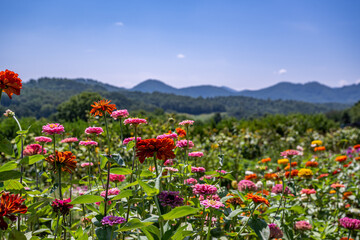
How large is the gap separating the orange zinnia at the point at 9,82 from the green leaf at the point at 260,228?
1337 mm

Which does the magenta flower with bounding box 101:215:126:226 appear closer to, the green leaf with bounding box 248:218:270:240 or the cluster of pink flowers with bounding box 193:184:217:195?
the cluster of pink flowers with bounding box 193:184:217:195

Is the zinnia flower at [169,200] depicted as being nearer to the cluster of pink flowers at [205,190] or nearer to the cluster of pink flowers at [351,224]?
the cluster of pink flowers at [205,190]

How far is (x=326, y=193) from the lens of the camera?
3.09 metres

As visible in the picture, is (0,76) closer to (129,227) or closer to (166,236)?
(129,227)

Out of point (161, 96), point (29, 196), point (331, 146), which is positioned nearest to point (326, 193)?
point (29, 196)

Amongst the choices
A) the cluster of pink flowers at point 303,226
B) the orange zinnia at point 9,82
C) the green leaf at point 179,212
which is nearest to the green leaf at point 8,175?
the orange zinnia at point 9,82

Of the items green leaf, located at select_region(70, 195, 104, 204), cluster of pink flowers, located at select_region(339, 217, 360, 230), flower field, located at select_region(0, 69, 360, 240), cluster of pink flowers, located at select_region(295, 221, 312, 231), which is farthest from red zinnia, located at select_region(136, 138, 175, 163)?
cluster of pink flowers, located at select_region(339, 217, 360, 230)

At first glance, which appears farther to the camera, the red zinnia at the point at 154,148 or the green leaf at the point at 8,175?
the red zinnia at the point at 154,148

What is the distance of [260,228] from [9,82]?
1.40m

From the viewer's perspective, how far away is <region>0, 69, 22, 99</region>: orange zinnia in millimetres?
1104

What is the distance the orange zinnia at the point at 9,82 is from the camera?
1.10 meters

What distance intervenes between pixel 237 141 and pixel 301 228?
159 inches

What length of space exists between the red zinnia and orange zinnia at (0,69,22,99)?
639 mm

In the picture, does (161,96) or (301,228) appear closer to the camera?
(301,228)
